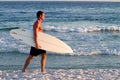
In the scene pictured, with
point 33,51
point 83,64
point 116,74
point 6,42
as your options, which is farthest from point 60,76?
point 6,42

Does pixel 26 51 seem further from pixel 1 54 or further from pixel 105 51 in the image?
pixel 105 51

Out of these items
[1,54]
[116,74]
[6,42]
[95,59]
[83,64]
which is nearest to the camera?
[116,74]

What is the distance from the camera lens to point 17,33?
1026cm

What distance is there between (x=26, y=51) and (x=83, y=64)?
412 cm

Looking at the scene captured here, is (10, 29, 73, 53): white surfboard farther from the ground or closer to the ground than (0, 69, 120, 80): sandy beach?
farther from the ground

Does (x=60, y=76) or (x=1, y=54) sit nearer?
(x=60, y=76)

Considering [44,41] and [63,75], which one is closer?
[63,75]

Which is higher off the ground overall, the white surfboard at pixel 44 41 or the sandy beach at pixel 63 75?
the white surfboard at pixel 44 41

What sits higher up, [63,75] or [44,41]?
[44,41]

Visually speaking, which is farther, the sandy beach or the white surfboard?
the white surfboard

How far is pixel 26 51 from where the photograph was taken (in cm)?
1617

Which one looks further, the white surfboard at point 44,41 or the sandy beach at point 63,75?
the white surfboard at point 44,41

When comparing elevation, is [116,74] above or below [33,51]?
below

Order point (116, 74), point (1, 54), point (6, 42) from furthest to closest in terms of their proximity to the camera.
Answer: point (6, 42), point (1, 54), point (116, 74)
